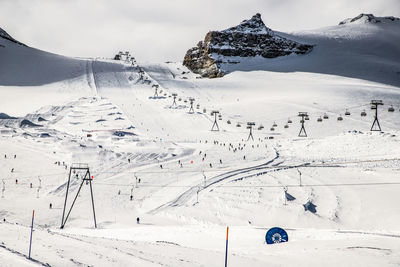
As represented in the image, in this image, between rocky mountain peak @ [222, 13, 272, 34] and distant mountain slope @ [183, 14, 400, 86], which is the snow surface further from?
rocky mountain peak @ [222, 13, 272, 34]

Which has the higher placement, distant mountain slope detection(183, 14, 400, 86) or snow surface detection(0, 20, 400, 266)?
distant mountain slope detection(183, 14, 400, 86)

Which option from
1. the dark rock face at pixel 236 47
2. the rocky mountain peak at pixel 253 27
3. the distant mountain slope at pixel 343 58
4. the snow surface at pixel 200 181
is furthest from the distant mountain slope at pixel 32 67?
the rocky mountain peak at pixel 253 27

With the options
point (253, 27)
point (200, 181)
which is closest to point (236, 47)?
point (253, 27)

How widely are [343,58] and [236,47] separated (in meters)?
40.1

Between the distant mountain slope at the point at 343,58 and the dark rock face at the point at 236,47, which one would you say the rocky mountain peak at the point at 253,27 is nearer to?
the dark rock face at the point at 236,47

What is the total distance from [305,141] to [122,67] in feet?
314

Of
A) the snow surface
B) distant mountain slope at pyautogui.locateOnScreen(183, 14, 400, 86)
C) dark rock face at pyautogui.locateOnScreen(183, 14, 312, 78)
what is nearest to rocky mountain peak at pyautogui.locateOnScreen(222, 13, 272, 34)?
dark rock face at pyautogui.locateOnScreen(183, 14, 312, 78)

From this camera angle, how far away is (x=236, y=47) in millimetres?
144250

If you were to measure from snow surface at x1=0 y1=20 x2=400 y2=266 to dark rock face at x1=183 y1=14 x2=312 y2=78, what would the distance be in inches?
2249

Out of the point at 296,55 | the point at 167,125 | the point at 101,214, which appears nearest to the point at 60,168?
the point at 101,214

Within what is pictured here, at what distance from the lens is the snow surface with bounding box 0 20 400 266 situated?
1242 cm

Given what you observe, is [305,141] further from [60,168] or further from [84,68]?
[84,68]

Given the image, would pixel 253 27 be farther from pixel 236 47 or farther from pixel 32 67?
pixel 32 67

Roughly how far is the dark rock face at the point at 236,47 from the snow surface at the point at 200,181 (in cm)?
5711
